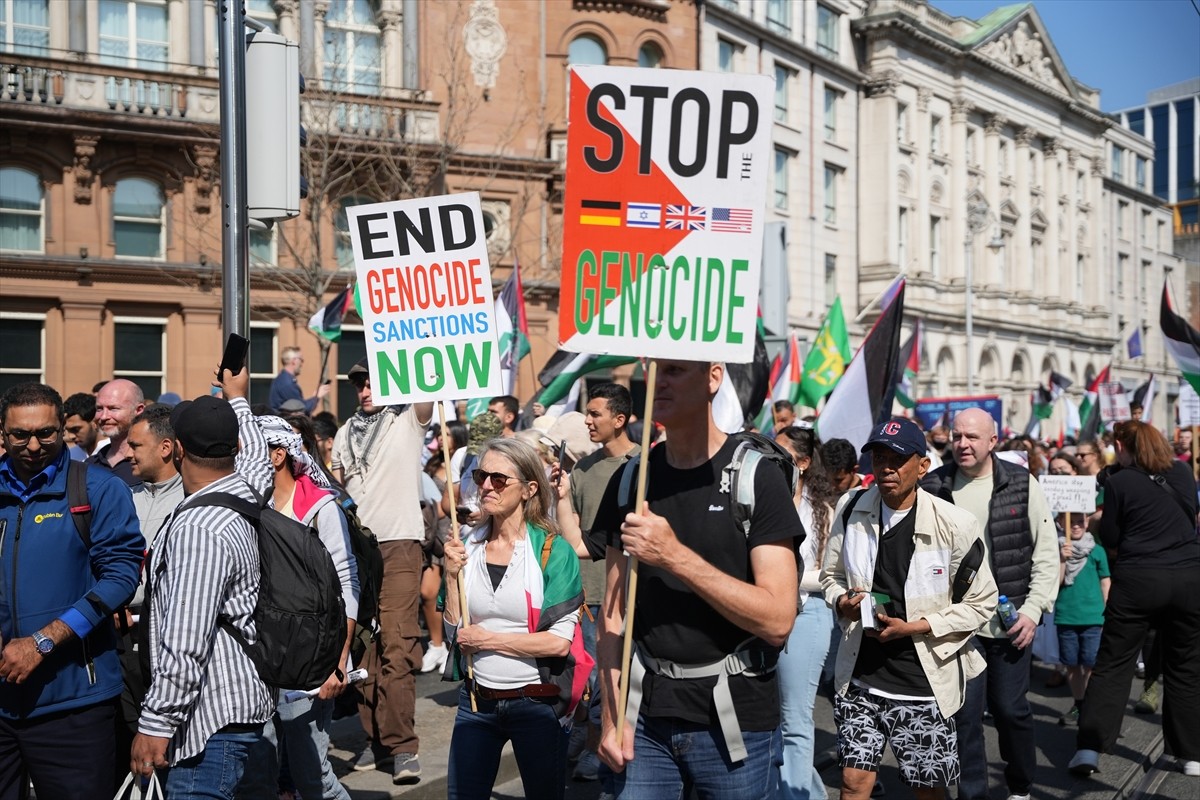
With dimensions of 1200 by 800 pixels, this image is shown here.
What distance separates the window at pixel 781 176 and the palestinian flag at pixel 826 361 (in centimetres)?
2268

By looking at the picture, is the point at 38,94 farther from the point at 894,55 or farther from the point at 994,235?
the point at 994,235

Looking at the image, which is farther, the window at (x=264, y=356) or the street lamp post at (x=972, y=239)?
the street lamp post at (x=972, y=239)

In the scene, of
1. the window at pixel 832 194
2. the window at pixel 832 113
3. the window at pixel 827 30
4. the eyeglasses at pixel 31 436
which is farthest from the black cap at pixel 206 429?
the window at pixel 827 30

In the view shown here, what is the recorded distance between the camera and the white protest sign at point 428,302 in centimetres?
588

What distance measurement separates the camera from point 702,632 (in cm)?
386

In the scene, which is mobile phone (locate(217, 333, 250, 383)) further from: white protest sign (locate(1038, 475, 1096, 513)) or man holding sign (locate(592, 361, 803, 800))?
white protest sign (locate(1038, 475, 1096, 513))

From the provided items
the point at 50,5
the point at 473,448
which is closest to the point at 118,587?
the point at 473,448

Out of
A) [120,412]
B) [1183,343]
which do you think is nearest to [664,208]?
[120,412]

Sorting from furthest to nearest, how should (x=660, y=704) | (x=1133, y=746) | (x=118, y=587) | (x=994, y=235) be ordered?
(x=994, y=235) < (x=1133, y=746) < (x=118, y=587) < (x=660, y=704)

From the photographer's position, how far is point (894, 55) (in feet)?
152

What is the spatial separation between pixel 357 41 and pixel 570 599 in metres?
24.2

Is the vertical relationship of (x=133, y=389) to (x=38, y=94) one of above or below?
below

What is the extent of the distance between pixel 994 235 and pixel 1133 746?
46455mm

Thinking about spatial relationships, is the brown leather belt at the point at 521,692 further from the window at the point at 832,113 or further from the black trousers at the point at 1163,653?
the window at the point at 832,113
